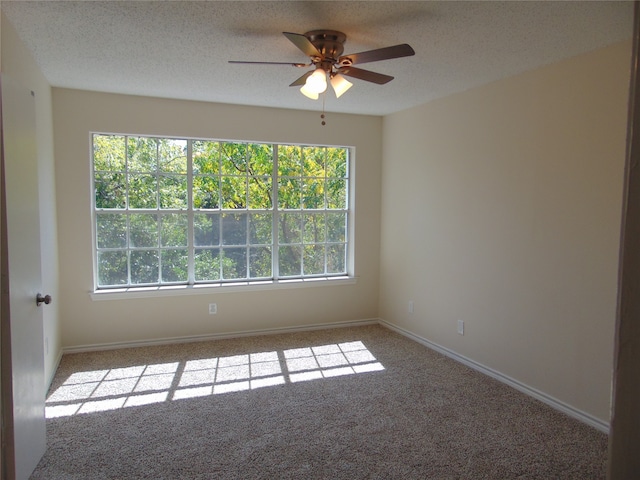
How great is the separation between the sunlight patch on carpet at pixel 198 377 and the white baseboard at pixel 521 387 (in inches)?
26.1

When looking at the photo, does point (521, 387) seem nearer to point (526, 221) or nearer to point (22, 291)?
point (526, 221)

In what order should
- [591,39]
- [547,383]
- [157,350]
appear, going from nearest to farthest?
[591,39] → [547,383] → [157,350]

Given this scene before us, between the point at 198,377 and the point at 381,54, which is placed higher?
the point at 381,54

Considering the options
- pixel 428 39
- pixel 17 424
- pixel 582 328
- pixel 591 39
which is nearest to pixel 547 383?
pixel 582 328

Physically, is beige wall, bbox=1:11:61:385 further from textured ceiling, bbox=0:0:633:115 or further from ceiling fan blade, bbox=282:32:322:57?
ceiling fan blade, bbox=282:32:322:57

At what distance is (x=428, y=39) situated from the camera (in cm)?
253

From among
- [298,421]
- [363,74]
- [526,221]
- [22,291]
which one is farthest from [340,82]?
[298,421]

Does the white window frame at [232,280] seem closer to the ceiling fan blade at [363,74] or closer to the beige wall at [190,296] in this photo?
the beige wall at [190,296]

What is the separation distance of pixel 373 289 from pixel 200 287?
80.9 inches

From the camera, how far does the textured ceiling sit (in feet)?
7.04

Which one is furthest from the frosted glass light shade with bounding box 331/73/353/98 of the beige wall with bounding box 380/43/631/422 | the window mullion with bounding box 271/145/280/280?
the window mullion with bounding box 271/145/280/280

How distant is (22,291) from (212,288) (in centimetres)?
231

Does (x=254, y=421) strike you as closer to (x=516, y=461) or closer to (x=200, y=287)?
(x=516, y=461)

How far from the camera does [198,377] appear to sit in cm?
345
